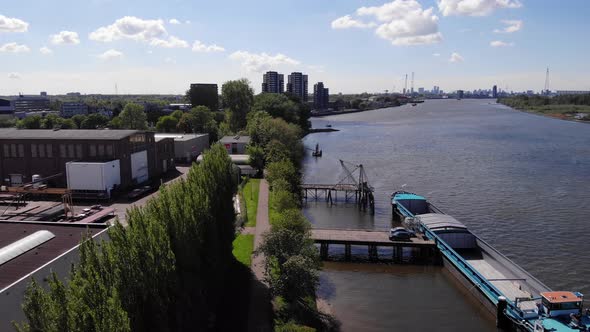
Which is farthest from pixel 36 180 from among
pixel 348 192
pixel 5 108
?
pixel 5 108

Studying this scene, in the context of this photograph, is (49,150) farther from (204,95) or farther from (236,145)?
(204,95)

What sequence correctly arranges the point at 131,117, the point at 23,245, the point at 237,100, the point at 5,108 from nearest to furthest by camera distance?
the point at 23,245 < the point at 131,117 < the point at 237,100 < the point at 5,108

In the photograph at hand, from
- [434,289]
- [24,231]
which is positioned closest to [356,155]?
[434,289]

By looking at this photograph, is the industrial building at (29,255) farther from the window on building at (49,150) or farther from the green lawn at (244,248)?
the window on building at (49,150)

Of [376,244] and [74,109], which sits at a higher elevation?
[74,109]

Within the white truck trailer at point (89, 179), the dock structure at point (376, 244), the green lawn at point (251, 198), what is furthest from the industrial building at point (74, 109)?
the dock structure at point (376, 244)

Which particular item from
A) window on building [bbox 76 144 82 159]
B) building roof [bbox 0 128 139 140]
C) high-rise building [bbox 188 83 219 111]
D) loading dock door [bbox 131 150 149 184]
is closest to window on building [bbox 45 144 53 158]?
building roof [bbox 0 128 139 140]

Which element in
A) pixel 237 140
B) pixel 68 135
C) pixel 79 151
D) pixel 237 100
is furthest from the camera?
pixel 237 100
